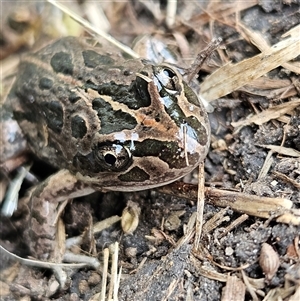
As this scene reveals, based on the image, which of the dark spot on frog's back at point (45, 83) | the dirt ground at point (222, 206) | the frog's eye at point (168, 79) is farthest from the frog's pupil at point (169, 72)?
the dark spot on frog's back at point (45, 83)

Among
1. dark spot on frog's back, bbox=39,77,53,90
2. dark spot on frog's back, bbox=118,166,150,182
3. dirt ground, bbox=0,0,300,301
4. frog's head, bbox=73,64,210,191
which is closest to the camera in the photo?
dirt ground, bbox=0,0,300,301

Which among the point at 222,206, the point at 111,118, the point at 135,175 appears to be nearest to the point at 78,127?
the point at 111,118

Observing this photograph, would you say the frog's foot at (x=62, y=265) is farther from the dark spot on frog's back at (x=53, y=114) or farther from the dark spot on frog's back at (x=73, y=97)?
the dark spot on frog's back at (x=73, y=97)

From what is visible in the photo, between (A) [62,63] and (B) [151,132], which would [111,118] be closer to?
(B) [151,132]

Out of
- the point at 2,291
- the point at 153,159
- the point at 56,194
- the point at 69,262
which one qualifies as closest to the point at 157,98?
the point at 153,159

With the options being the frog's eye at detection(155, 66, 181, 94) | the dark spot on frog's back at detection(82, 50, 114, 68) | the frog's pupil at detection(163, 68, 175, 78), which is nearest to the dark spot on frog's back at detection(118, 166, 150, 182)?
the frog's eye at detection(155, 66, 181, 94)

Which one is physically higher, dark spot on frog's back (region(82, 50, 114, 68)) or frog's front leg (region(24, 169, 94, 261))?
dark spot on frog's back (region(82, 50, 114, 68))

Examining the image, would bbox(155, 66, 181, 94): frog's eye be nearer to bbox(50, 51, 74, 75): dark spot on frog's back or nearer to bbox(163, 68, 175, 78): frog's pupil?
bbox(163, 68, 175, 78): frog's pupil

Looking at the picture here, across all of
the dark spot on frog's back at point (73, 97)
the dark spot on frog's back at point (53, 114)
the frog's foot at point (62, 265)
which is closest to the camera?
the frog's foot at point (62, 265)
